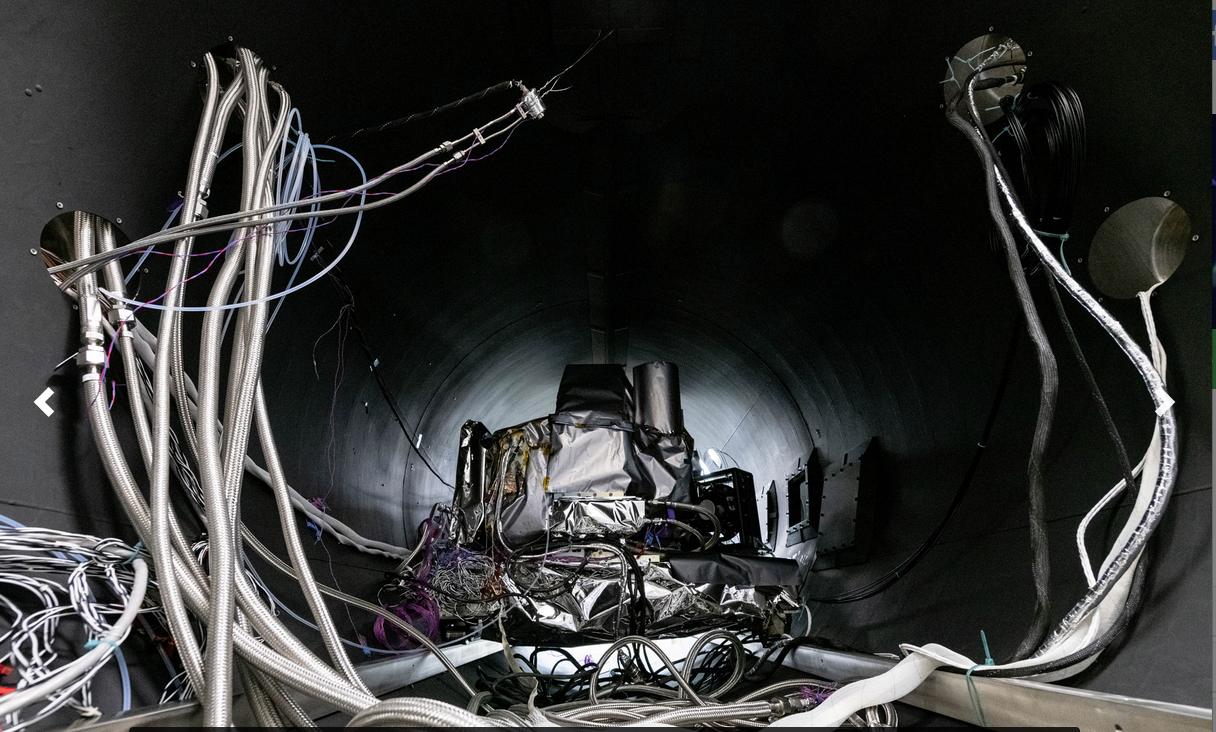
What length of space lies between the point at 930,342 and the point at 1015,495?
93 centimetres

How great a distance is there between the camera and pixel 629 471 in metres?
4.49

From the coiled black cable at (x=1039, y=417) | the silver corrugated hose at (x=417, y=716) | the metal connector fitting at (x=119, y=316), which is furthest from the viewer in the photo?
the coiled black cable at (x=1039, y=417)

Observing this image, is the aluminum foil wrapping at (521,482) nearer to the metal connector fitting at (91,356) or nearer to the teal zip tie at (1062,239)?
the metal connector fitting at (91,356)

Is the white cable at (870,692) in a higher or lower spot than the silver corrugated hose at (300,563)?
lower

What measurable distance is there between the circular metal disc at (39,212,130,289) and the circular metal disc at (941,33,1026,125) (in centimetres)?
265

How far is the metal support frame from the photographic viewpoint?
1.30 metres

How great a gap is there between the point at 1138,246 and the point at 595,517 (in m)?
3.10

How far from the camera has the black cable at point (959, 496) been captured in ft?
7.92

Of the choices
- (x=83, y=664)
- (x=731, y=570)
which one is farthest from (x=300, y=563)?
(x=731, y=570)

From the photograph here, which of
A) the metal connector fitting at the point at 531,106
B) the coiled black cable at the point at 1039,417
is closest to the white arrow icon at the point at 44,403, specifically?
the metal connector fitting at the point at 531,106

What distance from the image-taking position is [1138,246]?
1748 millimetres

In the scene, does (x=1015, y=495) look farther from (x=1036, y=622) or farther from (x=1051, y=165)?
(x=1051, y=165)

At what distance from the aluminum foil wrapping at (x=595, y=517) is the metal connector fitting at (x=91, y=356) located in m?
2.85

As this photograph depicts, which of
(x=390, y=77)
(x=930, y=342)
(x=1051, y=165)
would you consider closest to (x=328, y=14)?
(x=390, y=77)
